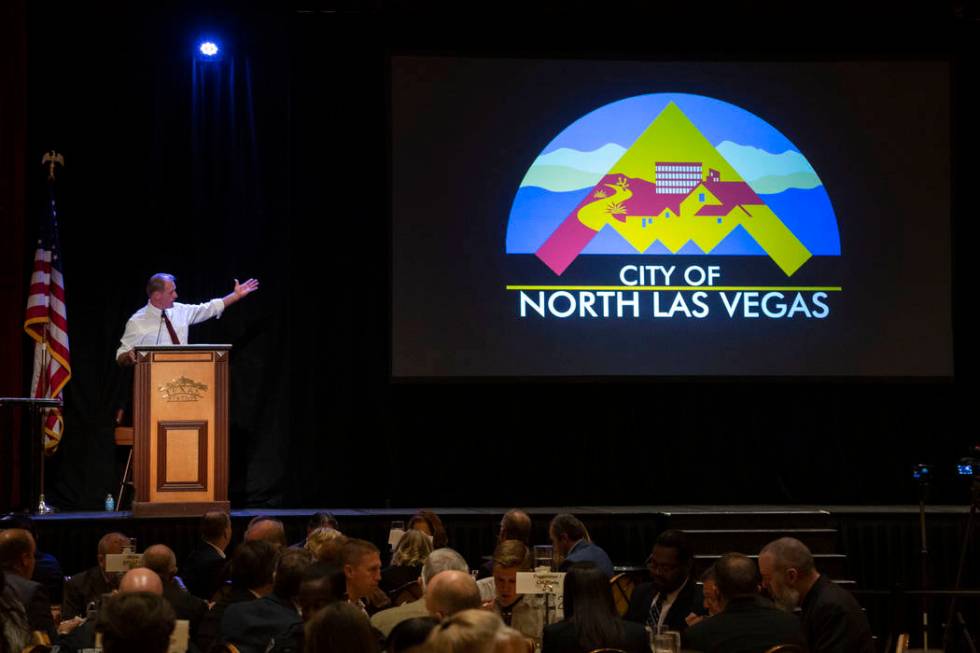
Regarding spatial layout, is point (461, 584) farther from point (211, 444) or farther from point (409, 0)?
point (409, 0)

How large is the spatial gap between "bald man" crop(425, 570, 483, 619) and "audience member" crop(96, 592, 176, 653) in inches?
47.7

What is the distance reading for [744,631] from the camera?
482cm

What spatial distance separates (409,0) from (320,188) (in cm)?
179

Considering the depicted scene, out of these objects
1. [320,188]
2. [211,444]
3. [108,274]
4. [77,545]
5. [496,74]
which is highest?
[496,74]

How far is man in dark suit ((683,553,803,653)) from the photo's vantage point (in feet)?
15.7

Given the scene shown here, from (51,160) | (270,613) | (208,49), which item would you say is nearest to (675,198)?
(208,49)

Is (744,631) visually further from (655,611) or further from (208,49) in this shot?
(208,49)

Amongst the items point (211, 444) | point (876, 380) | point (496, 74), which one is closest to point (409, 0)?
point (496, 74)

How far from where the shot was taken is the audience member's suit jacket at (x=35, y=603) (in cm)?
538

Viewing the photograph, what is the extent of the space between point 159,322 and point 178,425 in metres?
1.19

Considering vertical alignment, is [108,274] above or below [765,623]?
above

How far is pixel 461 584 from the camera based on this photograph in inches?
172

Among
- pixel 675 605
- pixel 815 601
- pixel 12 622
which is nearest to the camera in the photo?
pixel 12 622

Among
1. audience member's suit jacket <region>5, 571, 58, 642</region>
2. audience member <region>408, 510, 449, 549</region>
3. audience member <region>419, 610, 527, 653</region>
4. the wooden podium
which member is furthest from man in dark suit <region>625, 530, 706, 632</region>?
the wooden podium
